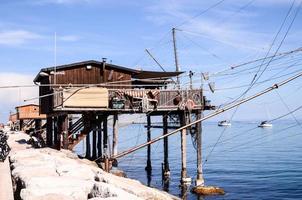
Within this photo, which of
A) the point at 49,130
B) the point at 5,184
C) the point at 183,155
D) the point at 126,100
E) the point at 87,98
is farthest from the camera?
the point at 49,130

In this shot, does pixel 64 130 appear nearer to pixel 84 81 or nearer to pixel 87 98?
pixel 87 98

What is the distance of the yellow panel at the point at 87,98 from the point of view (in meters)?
31.1

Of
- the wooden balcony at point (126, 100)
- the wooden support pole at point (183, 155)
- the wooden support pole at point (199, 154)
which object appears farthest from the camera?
the wooden support pole at point (183, 155)

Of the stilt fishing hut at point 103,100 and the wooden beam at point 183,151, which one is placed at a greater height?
the stilt fishing hut at point 103,100

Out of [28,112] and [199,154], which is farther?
[28,112]

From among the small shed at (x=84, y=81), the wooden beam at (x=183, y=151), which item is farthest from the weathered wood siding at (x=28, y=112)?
the wooden beam at (x=183, y=151)

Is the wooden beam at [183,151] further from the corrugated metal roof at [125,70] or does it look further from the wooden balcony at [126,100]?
the corrugated metal roof at [125,70]

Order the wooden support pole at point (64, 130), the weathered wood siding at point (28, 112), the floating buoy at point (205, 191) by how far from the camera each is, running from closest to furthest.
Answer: the floating buoy at point (205, 191) → the wooden support pole at point (64, 130) → the weathered wood siding at point (28, 112)

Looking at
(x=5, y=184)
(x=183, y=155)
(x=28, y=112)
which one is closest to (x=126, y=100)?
(x=183, y=155)

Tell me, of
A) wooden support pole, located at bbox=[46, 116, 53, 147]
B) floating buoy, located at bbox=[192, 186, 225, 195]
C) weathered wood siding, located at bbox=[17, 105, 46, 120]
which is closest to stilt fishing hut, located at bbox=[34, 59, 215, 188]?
floating buoy, located at bbox=[192, 186, 225, 195]

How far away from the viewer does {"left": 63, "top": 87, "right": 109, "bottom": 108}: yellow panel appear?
102 feet

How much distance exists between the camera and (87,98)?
31.8 meters

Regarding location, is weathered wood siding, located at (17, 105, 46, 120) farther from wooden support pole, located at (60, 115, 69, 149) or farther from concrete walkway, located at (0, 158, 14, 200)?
concrete walkway, located at (0, 158, 14, 200)

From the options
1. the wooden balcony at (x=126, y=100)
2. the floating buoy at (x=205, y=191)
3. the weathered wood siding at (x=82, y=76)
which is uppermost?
the weathered wood siding at (x=82, y=76)
